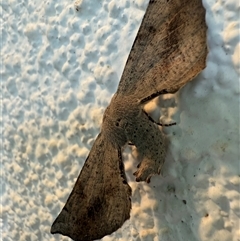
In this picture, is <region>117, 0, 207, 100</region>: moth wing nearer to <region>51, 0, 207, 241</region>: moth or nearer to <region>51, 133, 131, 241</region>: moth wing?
<region>51, 0, 207, 241</region>: moth

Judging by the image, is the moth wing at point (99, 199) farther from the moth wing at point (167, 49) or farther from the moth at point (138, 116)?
the moth wing at point (167, 49)

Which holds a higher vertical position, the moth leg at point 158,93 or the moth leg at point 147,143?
the moth leg at point 158,93

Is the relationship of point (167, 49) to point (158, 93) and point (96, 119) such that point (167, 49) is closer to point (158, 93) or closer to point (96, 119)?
point (158, 93)

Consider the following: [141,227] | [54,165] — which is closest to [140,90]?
[141,227]

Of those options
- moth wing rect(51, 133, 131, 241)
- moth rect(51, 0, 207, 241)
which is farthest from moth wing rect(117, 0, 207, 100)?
moth wing rect(51, 133, 131, 241)

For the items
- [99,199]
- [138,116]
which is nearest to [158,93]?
[138,116]

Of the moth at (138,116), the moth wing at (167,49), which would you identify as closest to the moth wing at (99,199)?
the moth at (138,116)
